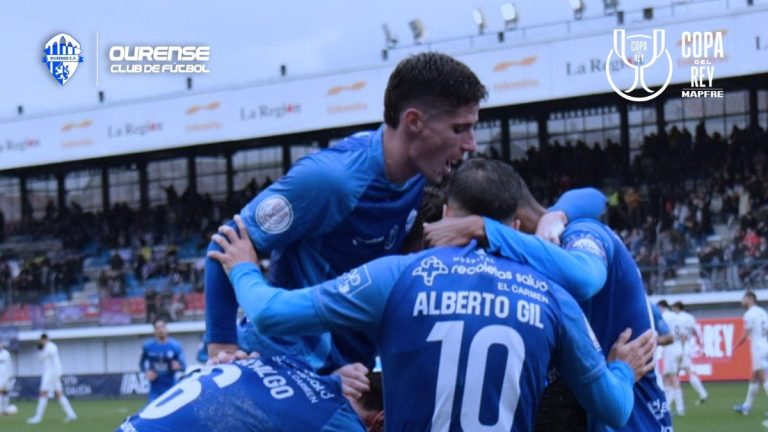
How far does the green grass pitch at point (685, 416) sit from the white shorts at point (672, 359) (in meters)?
0.71

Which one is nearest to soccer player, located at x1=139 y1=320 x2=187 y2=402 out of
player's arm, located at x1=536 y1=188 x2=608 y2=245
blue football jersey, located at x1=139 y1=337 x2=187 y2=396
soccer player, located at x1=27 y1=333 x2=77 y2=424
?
blue football jersey, located at x1=139 y1=337 x2=187 y2=396

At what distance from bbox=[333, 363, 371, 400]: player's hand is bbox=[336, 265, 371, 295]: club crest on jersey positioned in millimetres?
553

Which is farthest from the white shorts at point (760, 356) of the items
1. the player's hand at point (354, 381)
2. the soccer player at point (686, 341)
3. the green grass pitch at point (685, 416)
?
the player's hand at point (354, 381)

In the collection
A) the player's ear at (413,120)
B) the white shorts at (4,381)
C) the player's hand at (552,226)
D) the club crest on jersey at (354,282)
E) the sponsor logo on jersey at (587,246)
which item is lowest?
the white shorts at (4,381)

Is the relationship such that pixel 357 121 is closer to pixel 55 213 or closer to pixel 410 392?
pixel 55 213

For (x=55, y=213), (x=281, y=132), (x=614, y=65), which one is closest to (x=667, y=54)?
(x=614, y=65)

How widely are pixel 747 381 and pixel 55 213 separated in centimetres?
2869

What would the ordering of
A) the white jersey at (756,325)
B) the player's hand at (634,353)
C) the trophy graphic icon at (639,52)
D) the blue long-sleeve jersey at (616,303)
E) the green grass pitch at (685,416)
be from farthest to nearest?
the trophy graphic icon at (639,52), the white jersey at (756,325), the green grass pitch at (685,416), the blue long-sleeve jersey at (616,303), the player's hand at (634,353)

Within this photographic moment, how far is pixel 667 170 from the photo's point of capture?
114 feet

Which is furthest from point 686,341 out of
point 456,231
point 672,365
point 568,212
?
point 456,231

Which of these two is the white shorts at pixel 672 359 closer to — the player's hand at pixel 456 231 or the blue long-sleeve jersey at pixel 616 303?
the blue long-sleeve jersey at pixel 616 303

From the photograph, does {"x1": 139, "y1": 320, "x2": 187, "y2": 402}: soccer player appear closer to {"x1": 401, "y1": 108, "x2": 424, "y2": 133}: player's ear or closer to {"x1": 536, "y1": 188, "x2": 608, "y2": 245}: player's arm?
{"x1": 536, "y1": 188, "x2": 608, "y2": 245}: player's arm

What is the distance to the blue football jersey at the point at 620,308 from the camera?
580 cm

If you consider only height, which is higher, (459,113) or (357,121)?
(459,113)
